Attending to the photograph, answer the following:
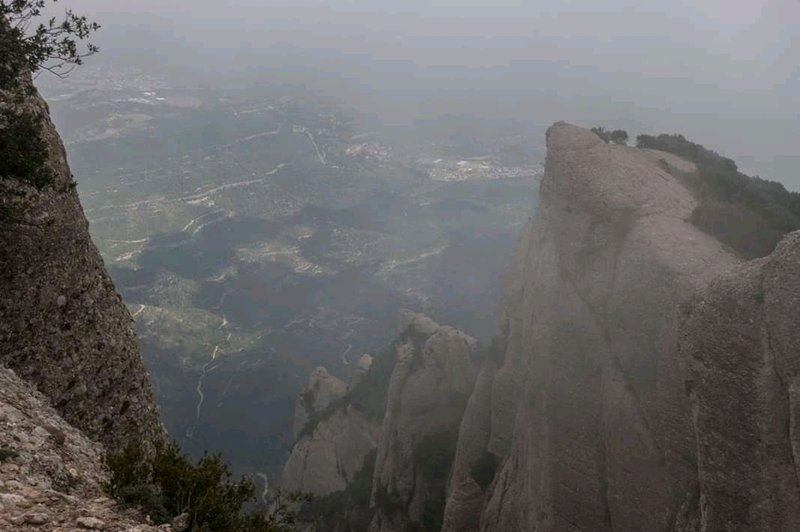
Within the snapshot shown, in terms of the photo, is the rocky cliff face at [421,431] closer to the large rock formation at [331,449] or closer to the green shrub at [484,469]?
the green shrub at [484,469]

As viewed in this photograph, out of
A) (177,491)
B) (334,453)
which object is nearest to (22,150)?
(177,491)

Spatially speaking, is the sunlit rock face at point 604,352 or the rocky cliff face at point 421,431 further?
the rocky cliff face at point 421,431

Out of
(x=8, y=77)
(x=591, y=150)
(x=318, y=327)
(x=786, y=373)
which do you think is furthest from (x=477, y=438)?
(x=318, y=327)

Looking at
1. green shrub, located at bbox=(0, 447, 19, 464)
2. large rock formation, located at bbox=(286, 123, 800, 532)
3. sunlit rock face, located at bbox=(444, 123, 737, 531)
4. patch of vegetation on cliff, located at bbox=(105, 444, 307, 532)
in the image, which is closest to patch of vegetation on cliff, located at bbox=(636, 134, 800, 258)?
large rock formation, located at bbox=(286, 123, 800, 532)

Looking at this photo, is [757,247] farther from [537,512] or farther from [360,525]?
[360,525]

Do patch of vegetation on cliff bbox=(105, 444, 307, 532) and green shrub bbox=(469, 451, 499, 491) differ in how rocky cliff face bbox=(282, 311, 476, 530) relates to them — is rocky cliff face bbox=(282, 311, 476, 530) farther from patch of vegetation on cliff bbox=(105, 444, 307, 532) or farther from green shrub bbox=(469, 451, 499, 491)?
patch of vegetation on cliff bbox=(105, 444, 307, 532)

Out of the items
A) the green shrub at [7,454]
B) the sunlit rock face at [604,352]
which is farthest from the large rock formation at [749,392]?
the green shrub at [7,454]
